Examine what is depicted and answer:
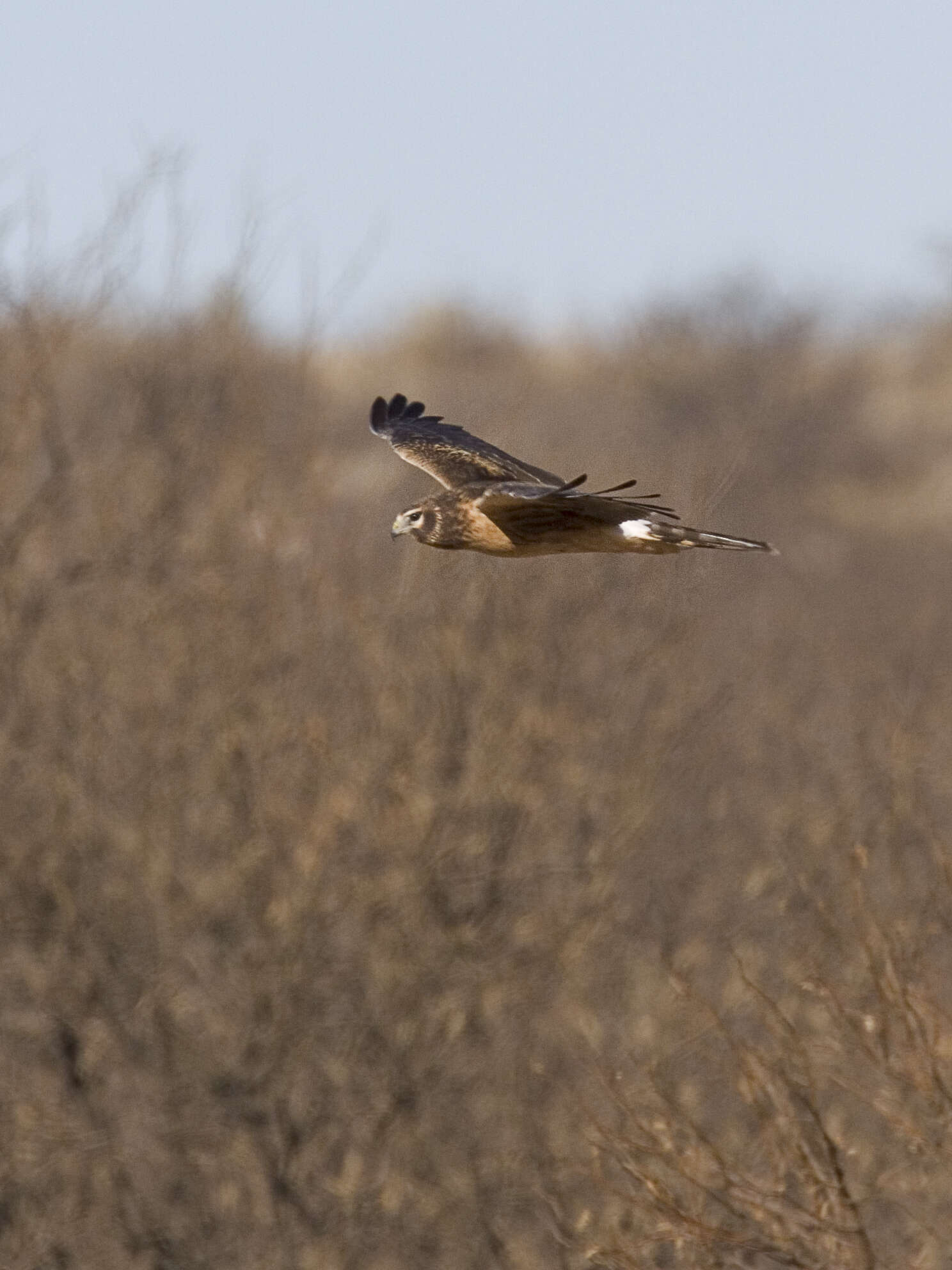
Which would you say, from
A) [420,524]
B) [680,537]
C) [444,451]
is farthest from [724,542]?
[444,451]

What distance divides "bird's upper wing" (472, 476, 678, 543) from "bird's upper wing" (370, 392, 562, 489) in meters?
0.37

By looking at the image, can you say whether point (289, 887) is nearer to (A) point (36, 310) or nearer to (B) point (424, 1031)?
(B) point (424, 1031)

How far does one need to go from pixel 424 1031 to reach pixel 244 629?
3468 millimetres

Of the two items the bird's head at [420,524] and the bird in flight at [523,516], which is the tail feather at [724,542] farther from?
the bird's head at [420,524]

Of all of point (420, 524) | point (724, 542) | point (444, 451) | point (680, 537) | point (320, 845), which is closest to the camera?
point (724, 542)

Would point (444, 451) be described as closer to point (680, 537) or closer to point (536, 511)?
point (536, 511)

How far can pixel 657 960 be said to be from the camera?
18406 mm

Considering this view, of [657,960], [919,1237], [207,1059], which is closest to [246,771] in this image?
[207,1059]

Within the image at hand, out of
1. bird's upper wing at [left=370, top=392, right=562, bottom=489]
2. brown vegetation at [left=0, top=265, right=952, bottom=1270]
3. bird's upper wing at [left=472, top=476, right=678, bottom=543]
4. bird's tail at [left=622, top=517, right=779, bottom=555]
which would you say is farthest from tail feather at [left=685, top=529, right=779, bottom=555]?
brown vegetation at [left=0, top=265, right=952, bottom=1270]

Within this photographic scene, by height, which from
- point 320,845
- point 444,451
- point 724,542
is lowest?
point 320,845

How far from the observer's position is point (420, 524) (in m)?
7.24

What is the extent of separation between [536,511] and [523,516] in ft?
0.20

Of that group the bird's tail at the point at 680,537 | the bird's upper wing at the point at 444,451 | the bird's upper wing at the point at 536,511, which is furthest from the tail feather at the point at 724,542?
the bird's upper wing at the point at 444,451

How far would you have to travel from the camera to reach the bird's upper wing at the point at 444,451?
7754mm
